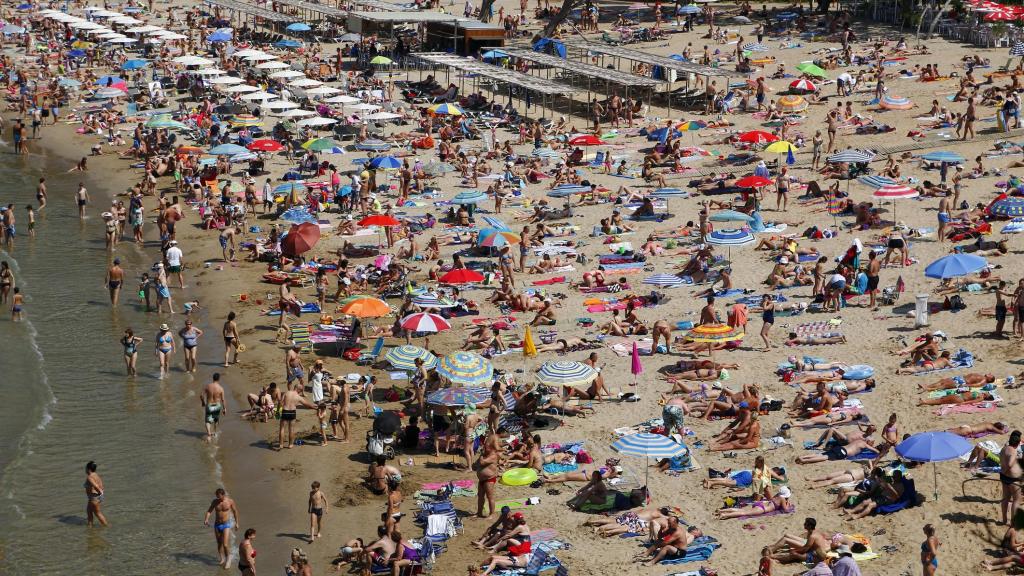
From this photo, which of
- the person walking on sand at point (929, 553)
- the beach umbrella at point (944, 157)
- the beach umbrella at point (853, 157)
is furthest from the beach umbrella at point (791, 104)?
the person walking on sand at point (929, 553)

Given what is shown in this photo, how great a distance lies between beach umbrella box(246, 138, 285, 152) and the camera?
39844 mm

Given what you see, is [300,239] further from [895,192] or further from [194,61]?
[194,61]

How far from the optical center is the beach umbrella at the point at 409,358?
77.2ft

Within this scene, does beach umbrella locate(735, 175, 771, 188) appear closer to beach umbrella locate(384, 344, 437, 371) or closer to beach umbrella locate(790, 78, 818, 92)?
beach umbrella locate(790, 78, 818, 92)

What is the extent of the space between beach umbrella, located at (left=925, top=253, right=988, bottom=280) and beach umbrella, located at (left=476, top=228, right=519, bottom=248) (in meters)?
9.56

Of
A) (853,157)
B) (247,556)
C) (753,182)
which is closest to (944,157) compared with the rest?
(853,157)

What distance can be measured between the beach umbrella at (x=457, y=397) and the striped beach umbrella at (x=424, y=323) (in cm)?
243

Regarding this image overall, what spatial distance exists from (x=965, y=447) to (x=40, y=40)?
57170 millimetres

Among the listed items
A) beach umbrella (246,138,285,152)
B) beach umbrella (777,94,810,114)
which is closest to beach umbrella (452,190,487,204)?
beach umbrella (246,138,285,152)

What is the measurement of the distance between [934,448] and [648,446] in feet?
12.9

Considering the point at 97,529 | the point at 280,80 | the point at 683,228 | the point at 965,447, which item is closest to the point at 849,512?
the point at 965,447

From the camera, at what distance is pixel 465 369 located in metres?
22.4

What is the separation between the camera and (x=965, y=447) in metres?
17.7

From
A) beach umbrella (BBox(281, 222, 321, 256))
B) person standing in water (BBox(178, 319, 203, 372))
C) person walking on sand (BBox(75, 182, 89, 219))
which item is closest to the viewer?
person standing in water (BBox(178, 319, 203, 372))
